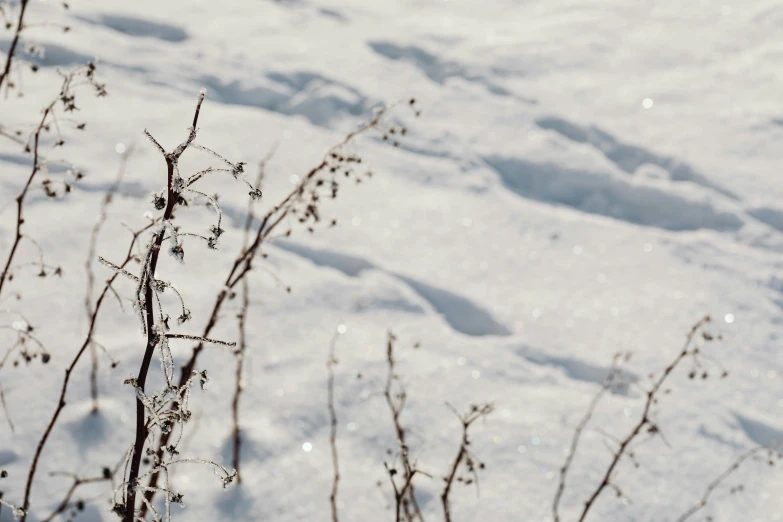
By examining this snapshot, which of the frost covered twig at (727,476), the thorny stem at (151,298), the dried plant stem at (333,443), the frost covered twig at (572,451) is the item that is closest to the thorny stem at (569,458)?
the frost covered twig at (572,451)

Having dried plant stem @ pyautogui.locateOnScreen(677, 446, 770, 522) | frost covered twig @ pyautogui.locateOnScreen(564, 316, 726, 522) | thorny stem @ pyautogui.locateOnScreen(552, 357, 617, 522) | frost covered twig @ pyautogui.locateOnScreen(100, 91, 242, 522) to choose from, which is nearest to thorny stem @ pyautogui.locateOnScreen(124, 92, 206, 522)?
frost covered twig @ pyautogui.locateOnScreen(100, 91, 242, 522)

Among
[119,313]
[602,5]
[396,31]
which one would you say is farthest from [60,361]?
[602,5]

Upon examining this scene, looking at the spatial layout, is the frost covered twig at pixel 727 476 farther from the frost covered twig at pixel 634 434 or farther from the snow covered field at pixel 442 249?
the frost covered twig at pixel 634 434

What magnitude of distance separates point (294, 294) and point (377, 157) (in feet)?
4.77

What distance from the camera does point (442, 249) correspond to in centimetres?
340

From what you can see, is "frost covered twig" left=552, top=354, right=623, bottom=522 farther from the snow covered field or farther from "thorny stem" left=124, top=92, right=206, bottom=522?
"thorny stem" left=124, top=92, right=206, bottom=522

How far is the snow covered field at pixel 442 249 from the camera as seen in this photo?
226 centimetres

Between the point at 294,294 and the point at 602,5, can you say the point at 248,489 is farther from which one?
the point at 602,5

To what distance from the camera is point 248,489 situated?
2.12m

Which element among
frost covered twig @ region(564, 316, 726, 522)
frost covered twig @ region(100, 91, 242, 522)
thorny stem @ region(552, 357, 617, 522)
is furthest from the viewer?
thorny stem @ region(552, 357, 617, 522)

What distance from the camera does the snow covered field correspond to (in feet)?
7.43

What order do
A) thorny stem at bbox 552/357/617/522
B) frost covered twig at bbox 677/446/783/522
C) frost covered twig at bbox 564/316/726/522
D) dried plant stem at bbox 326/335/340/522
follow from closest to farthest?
frost covered twig at bbox 564/316/726/522, dried plant stem at bbox 326/335/340/522, thorny stem at bbox 552/357/617/522, frost covered twig at bbox 677/446/783/522

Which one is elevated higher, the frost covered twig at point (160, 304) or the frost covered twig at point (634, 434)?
the frost covered twig at point (160, 304)

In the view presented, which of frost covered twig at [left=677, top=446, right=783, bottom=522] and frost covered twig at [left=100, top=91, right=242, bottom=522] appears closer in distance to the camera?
frost covered twig at [left=100, top=91, right=242, bottom=522]
